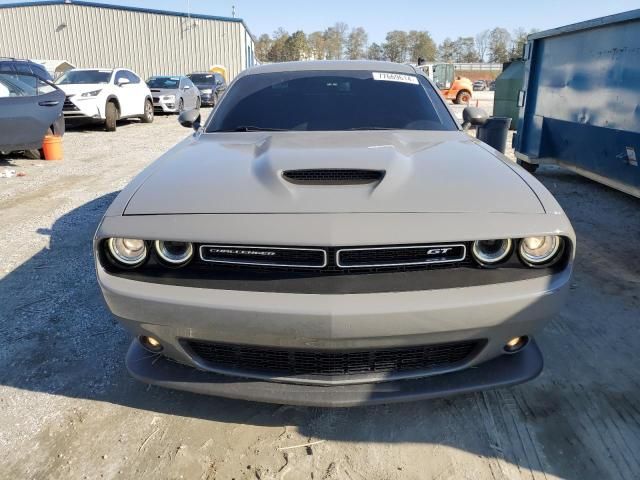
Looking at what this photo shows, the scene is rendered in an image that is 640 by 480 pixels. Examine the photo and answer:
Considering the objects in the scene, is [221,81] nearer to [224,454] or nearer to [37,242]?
[37,242]

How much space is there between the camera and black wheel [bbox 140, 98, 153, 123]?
14.3 m

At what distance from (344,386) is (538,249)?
0.92 meters

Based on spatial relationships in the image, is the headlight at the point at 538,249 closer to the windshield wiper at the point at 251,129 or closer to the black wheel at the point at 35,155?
the windshield wiper at the point at 251,129

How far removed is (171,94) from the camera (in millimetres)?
16375

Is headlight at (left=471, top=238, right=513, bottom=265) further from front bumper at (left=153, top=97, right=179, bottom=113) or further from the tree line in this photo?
the tree line

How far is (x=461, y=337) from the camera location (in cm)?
181

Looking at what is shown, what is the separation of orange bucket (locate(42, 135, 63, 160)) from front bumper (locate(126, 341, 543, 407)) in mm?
7812

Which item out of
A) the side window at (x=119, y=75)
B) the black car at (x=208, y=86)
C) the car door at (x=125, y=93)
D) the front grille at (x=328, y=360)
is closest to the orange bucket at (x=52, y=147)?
the car door at (x=125, y=93)

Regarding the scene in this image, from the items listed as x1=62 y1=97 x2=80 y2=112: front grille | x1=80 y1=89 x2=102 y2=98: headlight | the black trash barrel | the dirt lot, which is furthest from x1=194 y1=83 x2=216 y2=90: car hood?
the dirt lot

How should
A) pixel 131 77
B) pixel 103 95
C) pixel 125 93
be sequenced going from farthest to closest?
1. pixel 131 77
2. pixel 125 93
3. pixel 103 95

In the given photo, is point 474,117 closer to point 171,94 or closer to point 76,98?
point 76,98

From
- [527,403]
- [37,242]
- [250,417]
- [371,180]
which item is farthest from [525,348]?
[37,242]

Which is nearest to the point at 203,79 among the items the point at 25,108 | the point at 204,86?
the point at 204,86

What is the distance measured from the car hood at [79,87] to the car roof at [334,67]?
972cm
